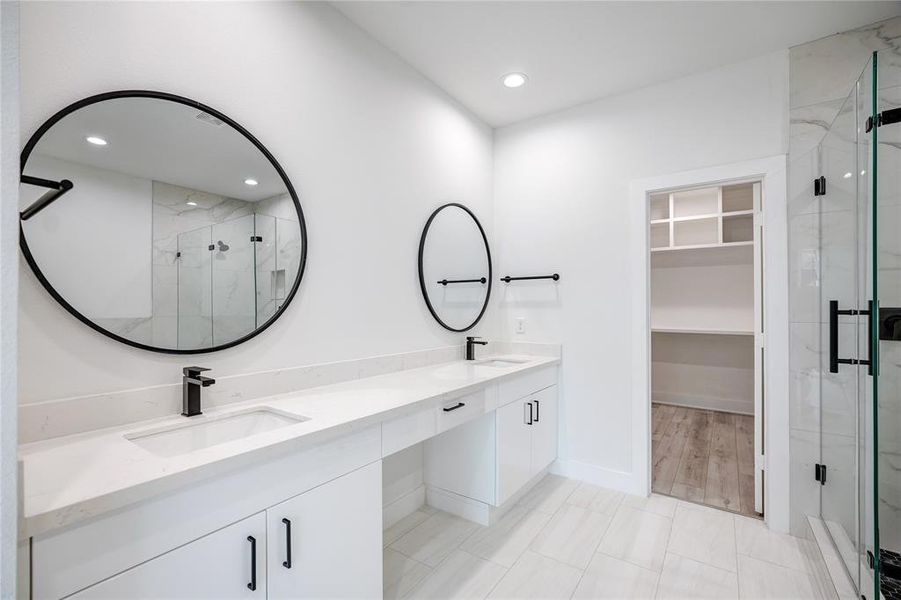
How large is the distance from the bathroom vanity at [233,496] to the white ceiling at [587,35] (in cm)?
182

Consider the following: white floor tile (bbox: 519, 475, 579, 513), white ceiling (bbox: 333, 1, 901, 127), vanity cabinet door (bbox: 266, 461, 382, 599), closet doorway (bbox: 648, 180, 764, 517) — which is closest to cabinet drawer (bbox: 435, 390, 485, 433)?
vanity cabinet door (bbox: 266, 461, 382, 599)

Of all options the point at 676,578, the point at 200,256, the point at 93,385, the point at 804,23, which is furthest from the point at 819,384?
the point at 93,385

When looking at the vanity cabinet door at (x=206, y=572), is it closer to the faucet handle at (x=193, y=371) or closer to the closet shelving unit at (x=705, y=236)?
the faucet handle at (x=193, y=371)

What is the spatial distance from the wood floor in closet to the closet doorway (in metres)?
0.02

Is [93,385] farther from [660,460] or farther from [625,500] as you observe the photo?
[660,460]

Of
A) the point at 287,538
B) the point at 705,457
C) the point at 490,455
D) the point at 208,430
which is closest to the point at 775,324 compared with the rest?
the point at 705,457

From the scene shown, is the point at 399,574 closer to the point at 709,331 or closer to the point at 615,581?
the point at 615,581

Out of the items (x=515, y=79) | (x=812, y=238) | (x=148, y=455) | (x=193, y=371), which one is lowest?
(x=148, y=455)

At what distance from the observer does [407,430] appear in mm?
1614

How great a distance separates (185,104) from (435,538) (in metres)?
2.23

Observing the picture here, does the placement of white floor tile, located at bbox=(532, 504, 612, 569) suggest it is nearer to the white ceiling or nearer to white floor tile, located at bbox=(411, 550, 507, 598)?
white floor tile, located at bbox=(411, 550, 507, 598)

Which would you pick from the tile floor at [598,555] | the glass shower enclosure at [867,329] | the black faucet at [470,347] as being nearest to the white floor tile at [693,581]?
the tile floor at [598,555]

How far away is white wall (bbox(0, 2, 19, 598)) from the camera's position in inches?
25.4

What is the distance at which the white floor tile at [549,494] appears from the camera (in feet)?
8.21
